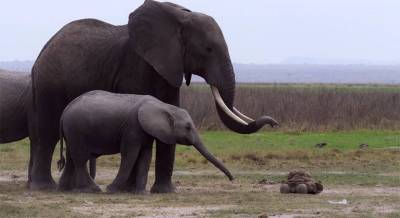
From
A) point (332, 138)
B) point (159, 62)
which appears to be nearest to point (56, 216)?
point (159, 62)

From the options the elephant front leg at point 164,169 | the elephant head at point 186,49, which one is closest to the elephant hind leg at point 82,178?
the elephant front leg at point 164,169

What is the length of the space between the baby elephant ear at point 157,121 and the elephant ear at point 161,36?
786 millimetres

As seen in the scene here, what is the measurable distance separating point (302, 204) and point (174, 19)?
3.97m

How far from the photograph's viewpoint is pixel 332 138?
1275 inches

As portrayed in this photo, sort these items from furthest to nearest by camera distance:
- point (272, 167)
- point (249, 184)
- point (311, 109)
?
point (311, 109), point (272, 167), point (249, 184)

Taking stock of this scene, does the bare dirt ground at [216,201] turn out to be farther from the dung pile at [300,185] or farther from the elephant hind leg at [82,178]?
the elephant hind leg at [82,178]

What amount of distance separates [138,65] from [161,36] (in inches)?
22.0

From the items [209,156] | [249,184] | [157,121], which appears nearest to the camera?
[157,121]

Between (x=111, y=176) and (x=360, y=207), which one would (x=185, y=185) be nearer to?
(x=111, y=176)

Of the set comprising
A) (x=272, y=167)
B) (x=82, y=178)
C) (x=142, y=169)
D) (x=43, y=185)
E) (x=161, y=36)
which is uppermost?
(x=161, y=36)

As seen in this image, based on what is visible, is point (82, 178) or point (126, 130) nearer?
point (126, 130)

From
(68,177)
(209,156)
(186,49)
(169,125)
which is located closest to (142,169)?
(169,125)

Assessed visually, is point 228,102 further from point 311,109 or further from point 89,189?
point 311,109

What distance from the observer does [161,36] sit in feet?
58.9
